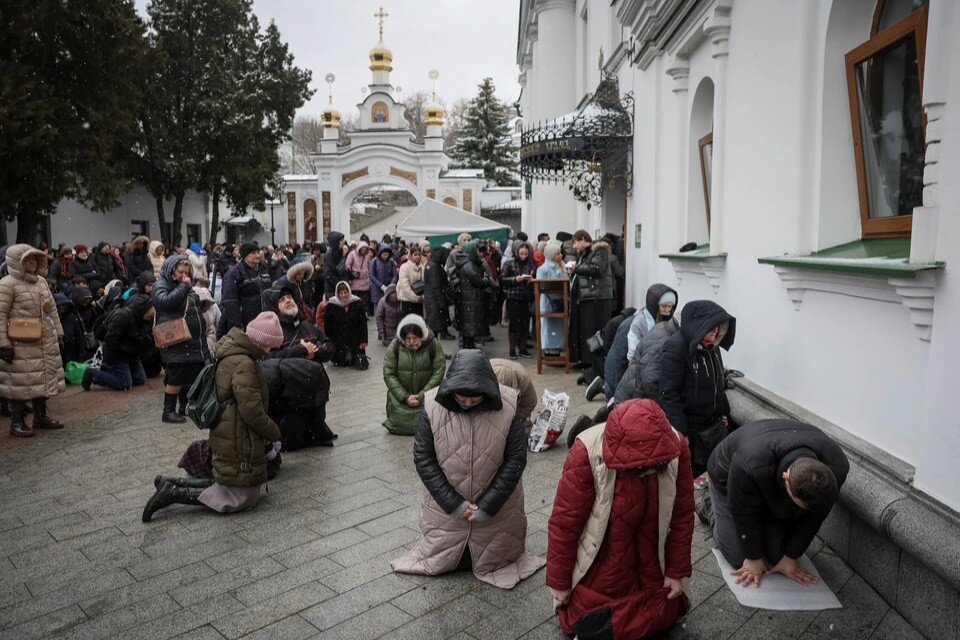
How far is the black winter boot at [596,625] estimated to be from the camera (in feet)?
11.5

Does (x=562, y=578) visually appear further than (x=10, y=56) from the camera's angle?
No

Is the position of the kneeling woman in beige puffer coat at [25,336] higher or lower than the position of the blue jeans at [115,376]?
higher

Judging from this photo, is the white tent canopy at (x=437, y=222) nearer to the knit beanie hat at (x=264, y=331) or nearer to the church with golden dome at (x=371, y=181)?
the knit beanie hat at (x=264, y=331)

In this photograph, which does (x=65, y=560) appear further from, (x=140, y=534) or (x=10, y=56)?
(x=10, y=56)

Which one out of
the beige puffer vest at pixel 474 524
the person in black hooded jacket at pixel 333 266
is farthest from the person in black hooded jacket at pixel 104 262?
the beige puffer vest at pixel 474 524

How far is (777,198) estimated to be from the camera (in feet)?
18.4

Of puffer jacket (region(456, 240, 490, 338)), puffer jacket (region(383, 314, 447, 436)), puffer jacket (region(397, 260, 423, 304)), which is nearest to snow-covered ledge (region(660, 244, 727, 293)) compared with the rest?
puffer jacket (region(383, 314, 447, 436))

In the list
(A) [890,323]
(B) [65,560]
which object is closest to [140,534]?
(B) [65,560]

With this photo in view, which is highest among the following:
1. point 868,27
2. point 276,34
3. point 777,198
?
point 276,34

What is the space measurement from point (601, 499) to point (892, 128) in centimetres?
295

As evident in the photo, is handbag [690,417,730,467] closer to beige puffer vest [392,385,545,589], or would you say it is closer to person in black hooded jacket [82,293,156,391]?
beige puffer vest [392,385,545,589]

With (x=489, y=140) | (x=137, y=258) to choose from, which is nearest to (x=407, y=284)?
(x=137, y=258)

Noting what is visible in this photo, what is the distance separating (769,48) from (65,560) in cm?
603

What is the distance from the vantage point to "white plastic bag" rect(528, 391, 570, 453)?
22.5 feet
